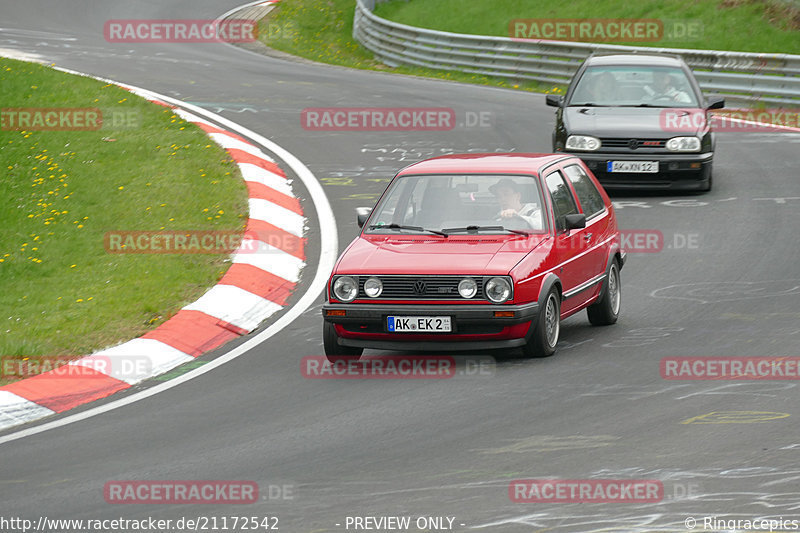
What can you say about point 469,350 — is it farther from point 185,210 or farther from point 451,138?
point 451,138

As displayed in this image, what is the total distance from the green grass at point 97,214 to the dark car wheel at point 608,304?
146 inches

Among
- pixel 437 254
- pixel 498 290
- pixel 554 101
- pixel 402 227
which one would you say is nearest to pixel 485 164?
pixel 402 227

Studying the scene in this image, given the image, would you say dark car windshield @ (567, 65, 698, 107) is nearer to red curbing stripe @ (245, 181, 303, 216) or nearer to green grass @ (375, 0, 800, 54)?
red curbing stripe @ (245, 181, 303, 216)

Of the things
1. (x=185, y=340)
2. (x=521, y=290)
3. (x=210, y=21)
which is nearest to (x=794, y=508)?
(x=521, y=290)

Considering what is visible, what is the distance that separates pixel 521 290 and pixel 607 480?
2799 mm

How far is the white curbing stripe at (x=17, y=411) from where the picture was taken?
8.73 metres

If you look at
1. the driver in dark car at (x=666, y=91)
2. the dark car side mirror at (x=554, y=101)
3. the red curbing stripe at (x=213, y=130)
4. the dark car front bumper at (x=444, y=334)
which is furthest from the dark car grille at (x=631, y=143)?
the dark car front bumper at (x=444, y=334)

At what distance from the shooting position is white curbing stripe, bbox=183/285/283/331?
11375 millimetres

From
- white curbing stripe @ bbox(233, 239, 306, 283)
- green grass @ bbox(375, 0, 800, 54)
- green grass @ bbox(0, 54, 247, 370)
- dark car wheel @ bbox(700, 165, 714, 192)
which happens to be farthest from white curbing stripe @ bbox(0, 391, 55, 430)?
green grass @ bbox(375, 0, 800, 54)

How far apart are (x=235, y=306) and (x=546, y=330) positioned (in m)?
3.31

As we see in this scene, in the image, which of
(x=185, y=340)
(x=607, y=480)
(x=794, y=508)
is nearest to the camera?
(x=794, y=508)

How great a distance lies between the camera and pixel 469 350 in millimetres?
9750

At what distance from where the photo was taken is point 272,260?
1330cm

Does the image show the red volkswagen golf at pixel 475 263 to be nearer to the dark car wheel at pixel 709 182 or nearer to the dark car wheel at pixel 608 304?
the dark car wheel at pixel 608 304
